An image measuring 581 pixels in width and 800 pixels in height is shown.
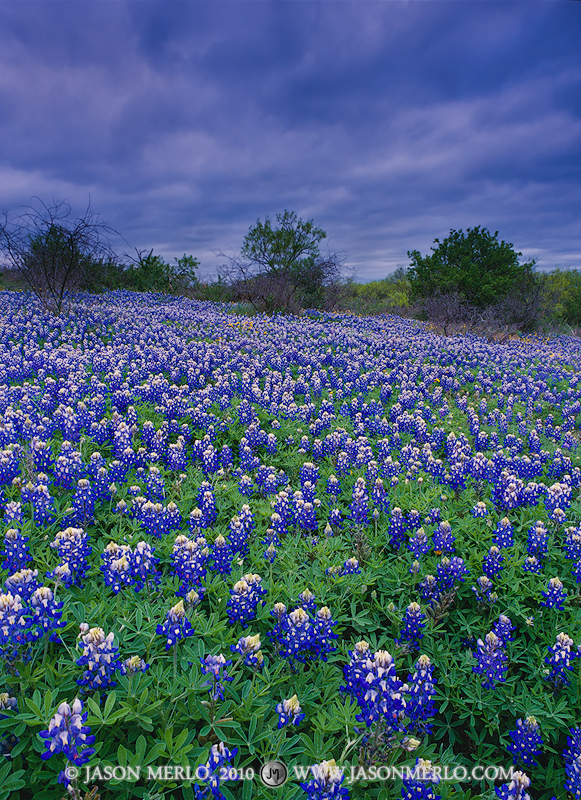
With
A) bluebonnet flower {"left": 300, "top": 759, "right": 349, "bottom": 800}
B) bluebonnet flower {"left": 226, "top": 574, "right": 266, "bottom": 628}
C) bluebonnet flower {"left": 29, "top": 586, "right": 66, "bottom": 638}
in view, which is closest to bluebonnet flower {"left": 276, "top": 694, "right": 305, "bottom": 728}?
bluebonnet flower {"left": 300, "top": 759, "right": 349, "bottom": 800}

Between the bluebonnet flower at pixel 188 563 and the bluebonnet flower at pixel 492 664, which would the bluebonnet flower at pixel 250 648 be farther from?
the bluebonnet flower at pixel 492 664

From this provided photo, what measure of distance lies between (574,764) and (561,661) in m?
0.55

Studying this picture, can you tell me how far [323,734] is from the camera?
2.23 meters

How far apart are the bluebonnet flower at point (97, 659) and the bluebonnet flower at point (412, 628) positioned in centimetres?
185

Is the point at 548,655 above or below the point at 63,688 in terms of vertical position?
below

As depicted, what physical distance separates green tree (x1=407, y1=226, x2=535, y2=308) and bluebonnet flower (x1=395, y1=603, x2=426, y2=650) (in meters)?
26.1

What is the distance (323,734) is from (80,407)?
4.43 m

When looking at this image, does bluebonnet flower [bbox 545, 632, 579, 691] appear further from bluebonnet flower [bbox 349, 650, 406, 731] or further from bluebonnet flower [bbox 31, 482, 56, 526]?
bluebonnet flower [bbox 31, 482, 56, 526]

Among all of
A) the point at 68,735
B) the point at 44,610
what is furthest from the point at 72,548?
the point at 68,735

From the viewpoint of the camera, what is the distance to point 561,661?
8.57 ft

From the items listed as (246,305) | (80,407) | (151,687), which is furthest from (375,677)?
(246,305)

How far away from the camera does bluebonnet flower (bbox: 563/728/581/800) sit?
215 centimetres

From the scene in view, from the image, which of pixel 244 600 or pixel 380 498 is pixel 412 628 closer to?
pixel 244 600

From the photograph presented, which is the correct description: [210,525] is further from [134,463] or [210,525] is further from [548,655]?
[548,655]
